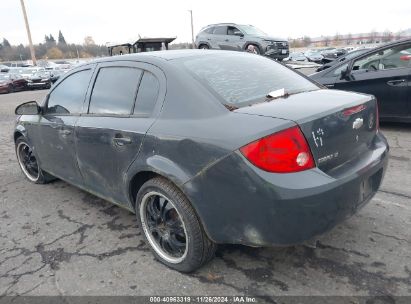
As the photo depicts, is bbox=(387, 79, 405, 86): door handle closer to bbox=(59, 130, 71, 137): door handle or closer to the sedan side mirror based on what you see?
bbox=(59, 130, 71, 137): door handle

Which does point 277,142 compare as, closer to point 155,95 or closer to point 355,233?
point 155,95

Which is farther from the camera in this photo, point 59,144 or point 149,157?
point 59,144

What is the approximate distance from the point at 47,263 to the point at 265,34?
15.5m

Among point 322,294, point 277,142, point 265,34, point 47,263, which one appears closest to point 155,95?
point 277,142

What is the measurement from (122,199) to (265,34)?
592 inches

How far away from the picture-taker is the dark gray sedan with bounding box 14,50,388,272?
2.15 meters

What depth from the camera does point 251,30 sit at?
16.6m

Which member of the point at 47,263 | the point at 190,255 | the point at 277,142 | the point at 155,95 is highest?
the point at 155,95

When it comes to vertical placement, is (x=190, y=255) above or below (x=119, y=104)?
below

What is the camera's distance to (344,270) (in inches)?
102

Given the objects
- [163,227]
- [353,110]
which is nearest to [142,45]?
[163,227]

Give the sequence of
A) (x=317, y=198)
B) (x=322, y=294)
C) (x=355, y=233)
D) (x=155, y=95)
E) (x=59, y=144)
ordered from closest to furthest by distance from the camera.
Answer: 1. (x=317, y=198)
2. (x=322, y=294)
3. (x=155, y=95)
4. (x=355, y=233)
5. (x=59, y=144)

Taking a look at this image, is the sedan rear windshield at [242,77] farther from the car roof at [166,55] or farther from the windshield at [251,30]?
the windshield at [251,30]

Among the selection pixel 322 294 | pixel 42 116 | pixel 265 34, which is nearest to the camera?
pixel 322 294
